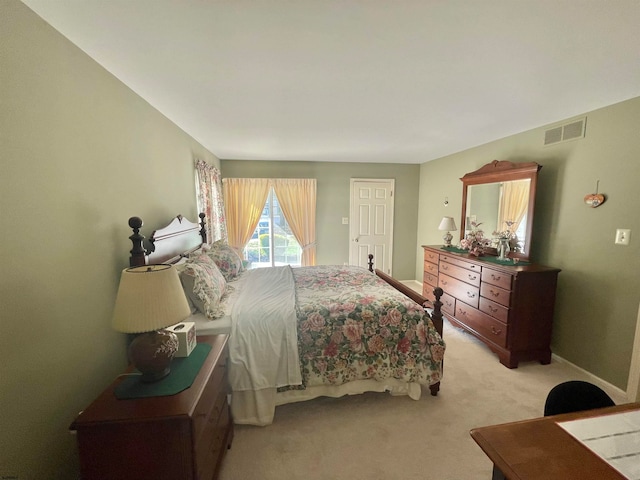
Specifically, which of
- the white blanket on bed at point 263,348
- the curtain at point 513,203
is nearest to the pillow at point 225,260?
the white blanket on bed at point 263,348

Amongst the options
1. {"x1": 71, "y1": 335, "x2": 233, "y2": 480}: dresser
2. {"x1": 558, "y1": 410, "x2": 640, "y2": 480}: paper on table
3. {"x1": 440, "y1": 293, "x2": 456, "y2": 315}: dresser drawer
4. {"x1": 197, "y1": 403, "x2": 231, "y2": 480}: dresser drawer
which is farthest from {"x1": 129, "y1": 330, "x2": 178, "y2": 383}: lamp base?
{"x1": 440, "y1": 293, "x2": 456, "y2": 315}: dresser drawer

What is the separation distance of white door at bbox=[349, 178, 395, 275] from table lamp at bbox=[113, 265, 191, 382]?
3999 mm

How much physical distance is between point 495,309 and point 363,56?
101 inches

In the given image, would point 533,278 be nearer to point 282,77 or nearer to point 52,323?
point 282,77

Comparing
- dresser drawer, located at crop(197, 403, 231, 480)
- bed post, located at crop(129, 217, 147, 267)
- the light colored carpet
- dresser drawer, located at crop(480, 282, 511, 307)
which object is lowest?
the light colored carpet

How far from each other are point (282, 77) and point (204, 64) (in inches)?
18.3

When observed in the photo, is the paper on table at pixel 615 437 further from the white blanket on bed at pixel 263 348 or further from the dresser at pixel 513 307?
the dresser at pixel 513 307

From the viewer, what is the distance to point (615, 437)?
0.85 m

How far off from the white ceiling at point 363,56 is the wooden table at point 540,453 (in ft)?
5.39

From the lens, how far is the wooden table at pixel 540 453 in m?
0.74

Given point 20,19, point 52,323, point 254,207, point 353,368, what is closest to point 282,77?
point 20,19

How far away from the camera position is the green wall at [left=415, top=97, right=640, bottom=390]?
2.05 m

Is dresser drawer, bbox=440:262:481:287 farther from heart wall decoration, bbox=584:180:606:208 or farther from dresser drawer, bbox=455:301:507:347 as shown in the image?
heart wall decoration, bbox=584:180:606:208

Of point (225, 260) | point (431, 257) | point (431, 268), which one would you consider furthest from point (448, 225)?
point (225, 260)
